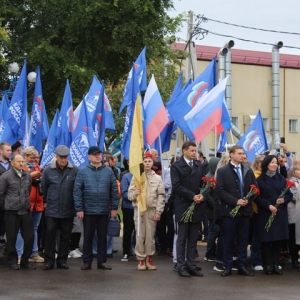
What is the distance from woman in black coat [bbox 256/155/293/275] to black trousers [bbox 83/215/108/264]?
231cm

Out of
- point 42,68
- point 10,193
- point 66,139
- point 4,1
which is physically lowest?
point 10,193

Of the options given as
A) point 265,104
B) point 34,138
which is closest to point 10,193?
point 34,138

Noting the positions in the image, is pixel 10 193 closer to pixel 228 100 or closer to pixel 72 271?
pixel 72 271

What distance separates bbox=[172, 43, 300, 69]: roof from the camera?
177 ft

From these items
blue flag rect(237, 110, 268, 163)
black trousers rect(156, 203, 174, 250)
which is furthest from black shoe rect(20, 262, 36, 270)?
blue flag rect(237, 110, 268, 163)

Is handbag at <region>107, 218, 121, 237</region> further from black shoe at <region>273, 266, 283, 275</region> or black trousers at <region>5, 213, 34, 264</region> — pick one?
black shoe at <region>273, 266, 283, 275</region>

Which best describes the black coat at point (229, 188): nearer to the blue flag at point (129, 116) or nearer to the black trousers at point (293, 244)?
the black trousers at point (293, 244)

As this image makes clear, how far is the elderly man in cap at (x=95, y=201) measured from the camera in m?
12.4

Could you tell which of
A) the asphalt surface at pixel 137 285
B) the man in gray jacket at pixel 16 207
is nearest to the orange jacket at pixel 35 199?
the man in gray jacket at pixel 16 207

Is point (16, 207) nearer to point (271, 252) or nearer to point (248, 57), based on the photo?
point (271, 252)


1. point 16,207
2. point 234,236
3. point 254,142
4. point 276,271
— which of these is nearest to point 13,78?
point 254,142

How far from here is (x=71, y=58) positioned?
92.4ft

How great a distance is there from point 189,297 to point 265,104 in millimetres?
45636

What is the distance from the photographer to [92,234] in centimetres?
1252
